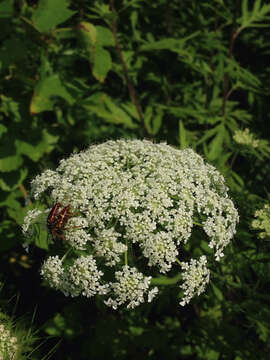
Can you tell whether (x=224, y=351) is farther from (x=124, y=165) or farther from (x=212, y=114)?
(x=212, y=114)

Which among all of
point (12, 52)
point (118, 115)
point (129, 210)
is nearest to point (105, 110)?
point (118, 115)

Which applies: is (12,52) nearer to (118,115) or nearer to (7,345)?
(118,115)

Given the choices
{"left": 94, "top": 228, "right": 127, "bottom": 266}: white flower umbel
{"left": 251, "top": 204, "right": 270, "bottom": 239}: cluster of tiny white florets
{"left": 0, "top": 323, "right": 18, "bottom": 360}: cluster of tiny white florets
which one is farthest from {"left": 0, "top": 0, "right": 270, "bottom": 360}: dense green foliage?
{"left": 94, "top": 228, "right": 127, "bottom": 266}: white flower umbel

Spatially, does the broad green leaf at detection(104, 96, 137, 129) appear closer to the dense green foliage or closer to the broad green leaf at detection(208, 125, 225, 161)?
the dense green foliage

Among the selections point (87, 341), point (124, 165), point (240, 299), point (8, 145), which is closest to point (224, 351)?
point (240, 299)

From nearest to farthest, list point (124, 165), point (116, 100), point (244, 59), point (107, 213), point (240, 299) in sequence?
point (107, 213), point (124, 165), point (240, 299), point (116, 100), point (244, 59)

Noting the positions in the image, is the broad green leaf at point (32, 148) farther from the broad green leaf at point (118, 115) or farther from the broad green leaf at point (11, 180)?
the broad green leaf at point (118, 115)
